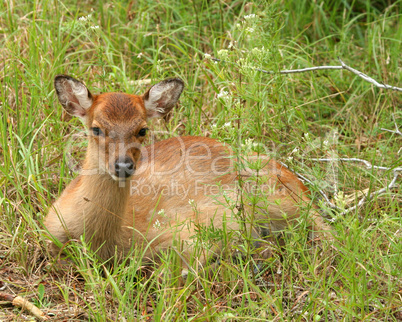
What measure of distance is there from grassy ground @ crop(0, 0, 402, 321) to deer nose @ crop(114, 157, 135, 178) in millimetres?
520

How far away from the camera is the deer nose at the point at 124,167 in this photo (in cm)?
390

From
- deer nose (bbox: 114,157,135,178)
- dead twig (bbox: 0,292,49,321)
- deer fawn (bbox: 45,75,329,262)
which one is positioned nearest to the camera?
dead twig (bbox: 0,292,49,321)

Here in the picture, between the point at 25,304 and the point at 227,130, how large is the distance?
1.55 metres

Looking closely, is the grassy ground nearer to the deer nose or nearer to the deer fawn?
the deer fawn

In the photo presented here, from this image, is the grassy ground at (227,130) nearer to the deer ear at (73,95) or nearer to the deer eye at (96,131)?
the deer ear at (73,95)

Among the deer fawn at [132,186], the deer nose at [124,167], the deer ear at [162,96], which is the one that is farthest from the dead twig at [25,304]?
the deer ear at [162,96]

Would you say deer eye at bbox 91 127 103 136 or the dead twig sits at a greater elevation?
deer eye at bbox 91 127 103 136

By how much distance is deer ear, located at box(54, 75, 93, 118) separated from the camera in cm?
420

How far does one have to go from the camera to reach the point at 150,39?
6230 millimetres

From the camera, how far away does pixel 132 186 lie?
488 centimetres

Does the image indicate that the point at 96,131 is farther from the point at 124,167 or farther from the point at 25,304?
the point at 25,304

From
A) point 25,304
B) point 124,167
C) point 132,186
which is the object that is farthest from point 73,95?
point 25,304

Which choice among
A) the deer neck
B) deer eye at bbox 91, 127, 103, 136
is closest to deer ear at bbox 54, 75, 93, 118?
deer eye at bbox 91, 127, 103, 136

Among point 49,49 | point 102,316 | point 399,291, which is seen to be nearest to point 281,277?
point 399,291
